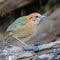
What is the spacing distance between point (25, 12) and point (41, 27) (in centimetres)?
148

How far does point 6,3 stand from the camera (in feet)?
18.9

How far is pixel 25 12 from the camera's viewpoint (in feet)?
20.7

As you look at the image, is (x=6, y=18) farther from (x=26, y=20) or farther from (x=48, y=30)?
(x=26, y=20)

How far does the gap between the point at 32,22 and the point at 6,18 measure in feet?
8.71

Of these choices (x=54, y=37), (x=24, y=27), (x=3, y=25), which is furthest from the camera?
(x=3, y=25)

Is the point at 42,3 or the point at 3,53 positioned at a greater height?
the point at 42,3

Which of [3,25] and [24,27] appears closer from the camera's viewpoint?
[24,27]

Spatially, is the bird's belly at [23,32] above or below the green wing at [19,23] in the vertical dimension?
below

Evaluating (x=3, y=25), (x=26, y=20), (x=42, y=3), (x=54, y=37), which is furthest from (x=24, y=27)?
(x=3, y=25)

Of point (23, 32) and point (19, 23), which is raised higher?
point (19, 23)

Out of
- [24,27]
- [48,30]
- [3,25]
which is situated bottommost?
[24,27]

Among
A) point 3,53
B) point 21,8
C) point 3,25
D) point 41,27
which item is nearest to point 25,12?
point 21,8

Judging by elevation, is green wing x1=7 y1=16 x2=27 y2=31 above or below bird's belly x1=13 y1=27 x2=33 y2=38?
above

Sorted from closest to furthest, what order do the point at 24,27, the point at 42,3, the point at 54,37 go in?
the point at 24,27 → the point at 54,37 → the point at 42,3
